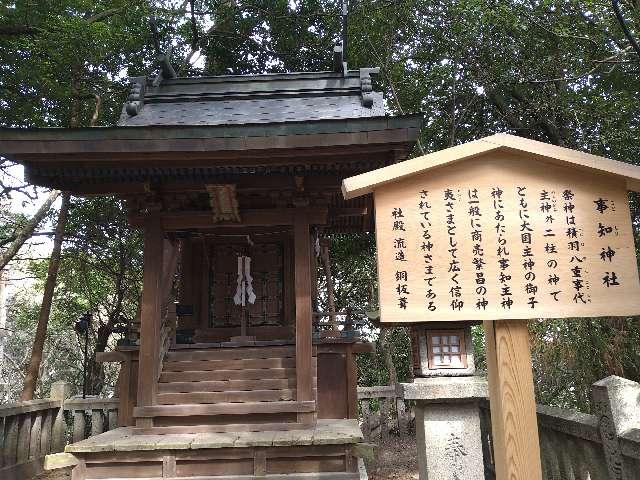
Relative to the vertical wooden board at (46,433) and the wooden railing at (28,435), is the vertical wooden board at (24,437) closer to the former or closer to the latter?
the wooden railing at (28,435)

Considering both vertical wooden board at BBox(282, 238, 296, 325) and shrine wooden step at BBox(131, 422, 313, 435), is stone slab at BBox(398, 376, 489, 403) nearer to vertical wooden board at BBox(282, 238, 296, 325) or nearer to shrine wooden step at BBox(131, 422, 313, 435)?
shrine wooden step at BBox(131, 422, 313, 435)

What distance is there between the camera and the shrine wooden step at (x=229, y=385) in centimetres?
699

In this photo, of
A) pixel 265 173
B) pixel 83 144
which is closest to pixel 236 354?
pixel 265 173

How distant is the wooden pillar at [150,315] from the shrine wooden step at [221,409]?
122 mm

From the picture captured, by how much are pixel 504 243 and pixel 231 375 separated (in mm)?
5219

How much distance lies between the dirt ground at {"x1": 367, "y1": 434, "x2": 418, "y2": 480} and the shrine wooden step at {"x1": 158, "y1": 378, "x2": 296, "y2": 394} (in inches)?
127

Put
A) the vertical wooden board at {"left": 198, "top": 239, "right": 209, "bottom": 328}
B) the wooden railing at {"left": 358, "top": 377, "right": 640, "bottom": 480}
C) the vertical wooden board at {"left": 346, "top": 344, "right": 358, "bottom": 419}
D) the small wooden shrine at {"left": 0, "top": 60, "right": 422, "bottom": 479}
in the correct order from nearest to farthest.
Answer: the wooden railing at {"left": 358, "top": 377, "right": 640, "bottom": 480}
the small wooden shrine at {"left": 0, "top": 60, "right": 422, "bottom": 479}
the vertical wooden board at {"left": 346, "top": 344, "right": 358, "bottom": 419}
the vertical wooden board at {"left": 198, "top": 239, "right": 209, "bottom": 328}

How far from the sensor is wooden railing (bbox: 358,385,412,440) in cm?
1100

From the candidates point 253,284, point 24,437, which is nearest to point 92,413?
point 24,437

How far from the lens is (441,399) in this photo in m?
4.55

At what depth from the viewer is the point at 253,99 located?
9.17 m

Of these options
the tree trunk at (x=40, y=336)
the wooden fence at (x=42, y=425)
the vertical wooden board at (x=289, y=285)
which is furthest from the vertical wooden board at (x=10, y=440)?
the vertical wooden board at (x=289, y=285)

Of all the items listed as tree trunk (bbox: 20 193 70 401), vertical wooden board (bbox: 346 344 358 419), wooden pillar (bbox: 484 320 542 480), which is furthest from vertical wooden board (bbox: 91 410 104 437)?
wooden pillar (bbox: 484 320 542 480)

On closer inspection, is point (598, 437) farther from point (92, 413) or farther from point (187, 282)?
point (92, 413)
